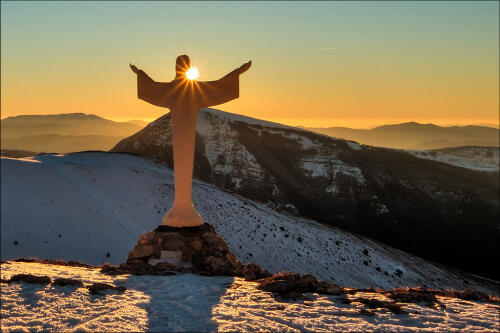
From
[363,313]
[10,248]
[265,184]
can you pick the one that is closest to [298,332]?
[363,313]

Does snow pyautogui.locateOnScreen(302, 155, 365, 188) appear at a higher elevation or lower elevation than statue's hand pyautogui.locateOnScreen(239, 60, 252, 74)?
lower

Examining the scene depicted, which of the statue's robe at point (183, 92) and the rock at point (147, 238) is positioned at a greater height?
the statue's robe at point (183, 92)

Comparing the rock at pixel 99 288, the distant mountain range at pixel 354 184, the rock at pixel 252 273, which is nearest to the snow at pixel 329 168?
the distant mountain range at pixel 354 184

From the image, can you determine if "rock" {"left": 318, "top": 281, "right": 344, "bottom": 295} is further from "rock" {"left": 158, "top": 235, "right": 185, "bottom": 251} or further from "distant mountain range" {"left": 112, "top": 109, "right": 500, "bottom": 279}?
"distant mountain range" {"left": 112, "top": 109, "right": 500, "bottom": 279}

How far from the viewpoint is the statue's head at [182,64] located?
14.5 meters

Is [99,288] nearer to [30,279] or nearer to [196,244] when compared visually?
[30,279]

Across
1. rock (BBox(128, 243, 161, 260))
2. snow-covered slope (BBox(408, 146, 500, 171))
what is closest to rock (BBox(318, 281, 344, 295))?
rock (BBox(128, 243, 161, 260))

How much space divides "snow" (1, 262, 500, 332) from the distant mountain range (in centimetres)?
4592

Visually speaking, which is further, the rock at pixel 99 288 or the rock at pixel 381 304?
the rock at pixel 99 288

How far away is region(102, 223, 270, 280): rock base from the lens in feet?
45.8

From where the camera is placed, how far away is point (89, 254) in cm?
2134

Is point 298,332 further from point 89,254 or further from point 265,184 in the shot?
point 265,184

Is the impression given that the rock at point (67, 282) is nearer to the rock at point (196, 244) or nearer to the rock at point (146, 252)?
the rock at point (146, 252)

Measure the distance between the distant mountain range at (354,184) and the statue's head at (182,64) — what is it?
140 feet
